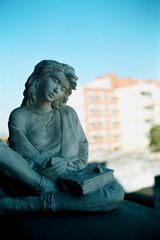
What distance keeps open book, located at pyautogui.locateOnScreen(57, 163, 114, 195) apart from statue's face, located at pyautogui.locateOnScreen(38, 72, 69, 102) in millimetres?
589

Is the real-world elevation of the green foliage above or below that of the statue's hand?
below

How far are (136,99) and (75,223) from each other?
17417 mm

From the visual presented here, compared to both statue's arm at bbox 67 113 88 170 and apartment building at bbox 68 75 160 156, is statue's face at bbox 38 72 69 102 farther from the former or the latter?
apartment building at bbox 68 75 160 156

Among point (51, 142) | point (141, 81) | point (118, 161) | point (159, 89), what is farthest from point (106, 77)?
point (51, 142)

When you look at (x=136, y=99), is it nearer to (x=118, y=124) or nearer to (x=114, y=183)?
(x=118, y=124)

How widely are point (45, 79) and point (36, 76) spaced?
102 mm

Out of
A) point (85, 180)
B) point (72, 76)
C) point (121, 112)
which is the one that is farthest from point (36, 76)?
point (121, 112)

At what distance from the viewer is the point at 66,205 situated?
1.71m

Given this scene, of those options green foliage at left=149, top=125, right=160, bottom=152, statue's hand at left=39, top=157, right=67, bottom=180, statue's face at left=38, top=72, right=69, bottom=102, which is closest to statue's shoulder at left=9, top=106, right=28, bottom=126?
statue's face at left=38, top=72, right=69, bottom=102

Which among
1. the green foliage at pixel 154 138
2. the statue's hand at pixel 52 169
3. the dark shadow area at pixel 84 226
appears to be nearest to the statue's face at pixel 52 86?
the statue's hand at pixel 52 169

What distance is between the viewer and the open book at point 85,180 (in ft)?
5.40

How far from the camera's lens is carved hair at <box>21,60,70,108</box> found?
2102mm

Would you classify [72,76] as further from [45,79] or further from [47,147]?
[47,147]

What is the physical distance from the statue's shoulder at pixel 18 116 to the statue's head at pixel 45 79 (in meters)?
0.10
